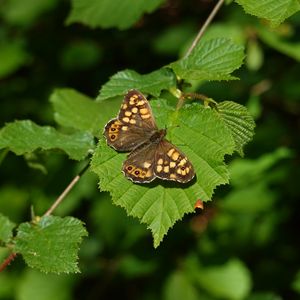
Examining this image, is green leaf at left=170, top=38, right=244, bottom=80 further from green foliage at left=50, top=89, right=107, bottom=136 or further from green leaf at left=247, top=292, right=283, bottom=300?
green leaf at left=247, top=292, right=283, bottom=300

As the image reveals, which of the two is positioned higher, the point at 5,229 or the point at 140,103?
the point at 140,103

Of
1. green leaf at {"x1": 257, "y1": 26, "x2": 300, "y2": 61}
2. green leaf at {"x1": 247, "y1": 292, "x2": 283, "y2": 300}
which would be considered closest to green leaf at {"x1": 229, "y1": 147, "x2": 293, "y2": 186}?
green leaf at {"x1": 257, "y1": 26, "x2": 300, "y2": 61}

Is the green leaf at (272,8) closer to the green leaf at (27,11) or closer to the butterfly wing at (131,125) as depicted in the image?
the butterfly wing at (131,125)

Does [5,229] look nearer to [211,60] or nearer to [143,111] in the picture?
[143,111]

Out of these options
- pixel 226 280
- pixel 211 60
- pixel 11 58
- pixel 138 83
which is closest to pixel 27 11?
pixel 11 58

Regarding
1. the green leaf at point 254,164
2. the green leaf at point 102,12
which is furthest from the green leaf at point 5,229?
the green leaf at point 254,164

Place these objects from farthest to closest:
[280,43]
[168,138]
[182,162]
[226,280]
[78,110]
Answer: [226,280], [280,43], [78,110], [168,138], [182,162]
